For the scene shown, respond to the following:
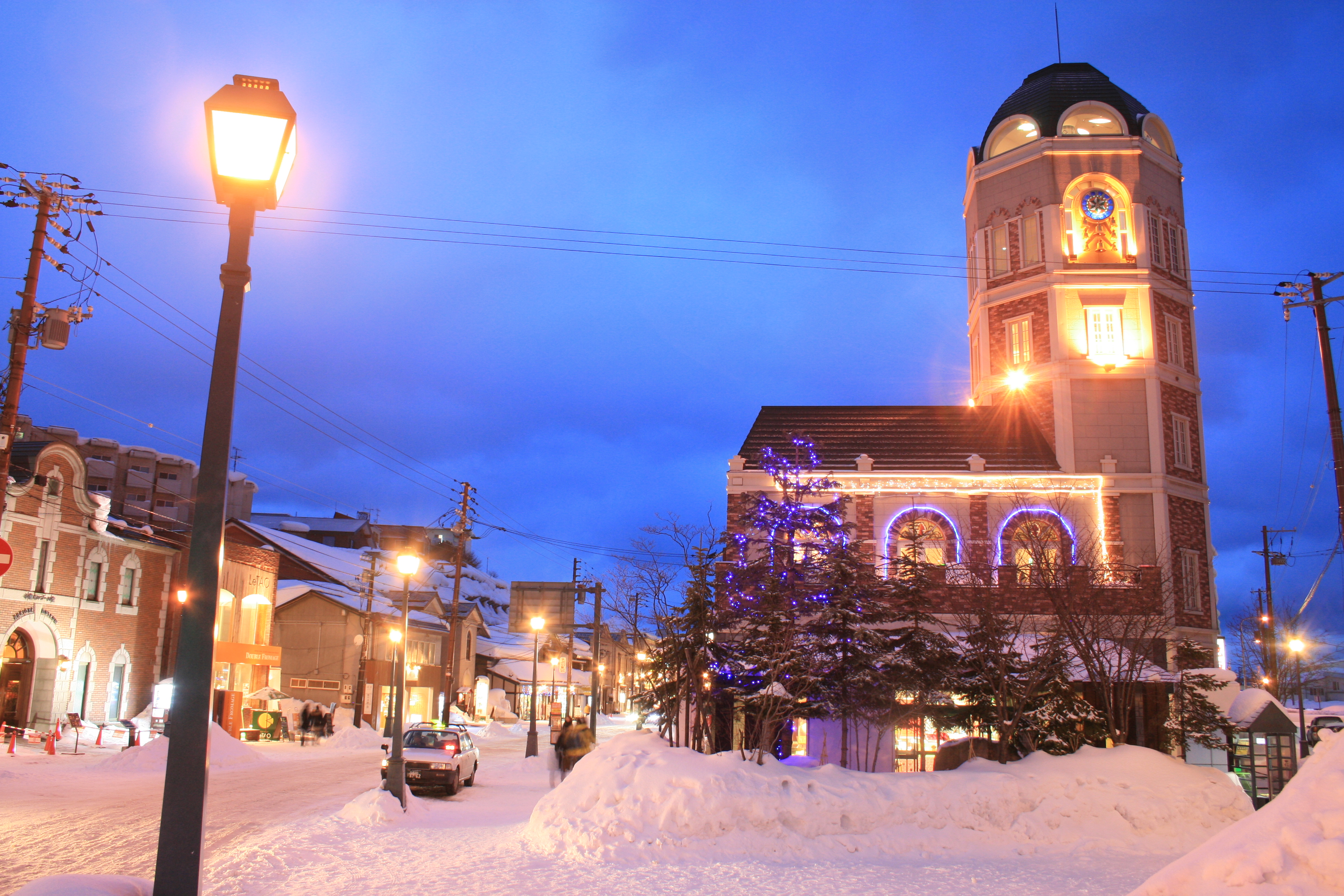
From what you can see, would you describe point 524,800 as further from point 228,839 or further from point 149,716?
point 149,716

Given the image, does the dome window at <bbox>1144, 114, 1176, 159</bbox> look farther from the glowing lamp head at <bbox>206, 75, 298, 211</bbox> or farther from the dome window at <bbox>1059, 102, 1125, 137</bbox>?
the glowing lamp head at <bbox>206, 75, 298, 211</bbox>

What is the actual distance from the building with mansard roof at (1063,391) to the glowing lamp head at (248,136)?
24841mm

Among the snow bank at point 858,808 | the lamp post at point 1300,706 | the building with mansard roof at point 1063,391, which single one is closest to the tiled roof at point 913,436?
the building with mansard roof at point 1063,391

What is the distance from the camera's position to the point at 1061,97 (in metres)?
36.8

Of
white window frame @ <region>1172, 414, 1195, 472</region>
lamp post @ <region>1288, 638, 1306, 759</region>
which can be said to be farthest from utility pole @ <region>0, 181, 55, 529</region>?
lamp post @ <region>1288, 638, 1306, 759</region>

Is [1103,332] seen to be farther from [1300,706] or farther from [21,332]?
[21,332]

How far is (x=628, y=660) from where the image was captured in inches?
4326

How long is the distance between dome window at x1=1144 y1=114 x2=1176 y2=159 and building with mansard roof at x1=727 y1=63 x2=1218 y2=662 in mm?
111

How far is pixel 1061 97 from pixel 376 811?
114ft

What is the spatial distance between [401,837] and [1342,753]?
12605 millimetres

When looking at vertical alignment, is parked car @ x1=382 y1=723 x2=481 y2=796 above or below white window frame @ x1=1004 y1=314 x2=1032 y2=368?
below

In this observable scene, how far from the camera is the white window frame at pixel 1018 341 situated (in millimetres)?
35594

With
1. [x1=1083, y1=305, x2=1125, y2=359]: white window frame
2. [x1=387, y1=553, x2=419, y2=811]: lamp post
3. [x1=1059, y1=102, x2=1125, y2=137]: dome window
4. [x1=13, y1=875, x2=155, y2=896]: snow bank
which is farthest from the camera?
[x1=1059, y1=102, x2=1125, y2=137]: dome window

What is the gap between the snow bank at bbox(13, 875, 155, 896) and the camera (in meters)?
5.34
